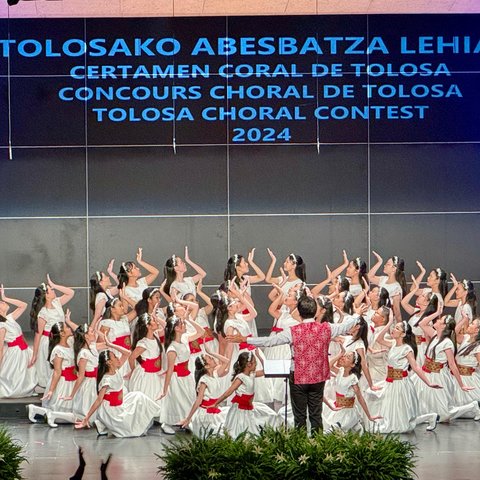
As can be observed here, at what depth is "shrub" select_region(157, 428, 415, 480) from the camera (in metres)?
7.14

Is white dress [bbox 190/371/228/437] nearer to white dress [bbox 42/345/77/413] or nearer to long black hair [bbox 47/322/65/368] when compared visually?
white dress [bbox 42/345/77/413]

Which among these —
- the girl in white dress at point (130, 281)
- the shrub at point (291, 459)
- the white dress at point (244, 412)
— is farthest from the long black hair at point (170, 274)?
the shrub at point (291, 459)

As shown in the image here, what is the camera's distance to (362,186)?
16.0 metres

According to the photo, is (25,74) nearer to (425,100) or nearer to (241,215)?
(241,215)

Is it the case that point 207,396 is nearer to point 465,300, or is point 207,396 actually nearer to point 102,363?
point 102,363

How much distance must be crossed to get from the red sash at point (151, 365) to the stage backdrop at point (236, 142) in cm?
439

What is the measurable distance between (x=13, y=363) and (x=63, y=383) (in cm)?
83

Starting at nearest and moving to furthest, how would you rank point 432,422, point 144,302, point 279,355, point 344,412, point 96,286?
point 344,412 < point 432,422 < point 144,302 < point 279,355 < point 96,286

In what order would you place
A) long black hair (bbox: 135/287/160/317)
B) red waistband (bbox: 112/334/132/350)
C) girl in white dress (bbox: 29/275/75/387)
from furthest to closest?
1. girl in white dress (bbox: 29/275/75/387)
2. long black hair (bbox: 135/287/160/317)
3. red waistband (bbox: 112/334/132/350)

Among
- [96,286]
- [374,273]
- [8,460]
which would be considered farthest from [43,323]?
[8,460]

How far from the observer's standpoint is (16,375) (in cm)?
1223

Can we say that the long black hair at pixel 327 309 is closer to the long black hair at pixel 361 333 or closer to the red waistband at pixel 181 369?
the long black hair at pixel 361 333

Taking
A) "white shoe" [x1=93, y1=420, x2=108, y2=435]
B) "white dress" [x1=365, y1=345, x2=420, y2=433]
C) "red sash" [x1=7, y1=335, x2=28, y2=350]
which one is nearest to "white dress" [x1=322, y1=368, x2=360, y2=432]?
"white dress" [x1=365, y1=345, x2=420, y2=433]

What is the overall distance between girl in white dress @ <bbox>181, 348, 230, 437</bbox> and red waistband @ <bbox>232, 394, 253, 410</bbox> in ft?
0.96
